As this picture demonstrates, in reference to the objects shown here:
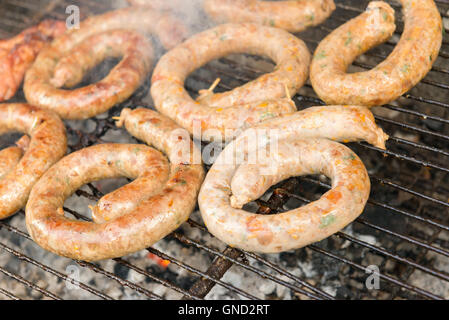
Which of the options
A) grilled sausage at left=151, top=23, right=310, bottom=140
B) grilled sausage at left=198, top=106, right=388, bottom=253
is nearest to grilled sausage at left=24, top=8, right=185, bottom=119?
grilled sausage at left=151, top=23, right=310, bottom=140

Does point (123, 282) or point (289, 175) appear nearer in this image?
point (123, 282)

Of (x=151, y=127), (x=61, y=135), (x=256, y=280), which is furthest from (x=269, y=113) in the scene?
(x=61, y=135)

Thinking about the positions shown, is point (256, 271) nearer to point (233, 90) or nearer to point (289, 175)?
point (289, 175)

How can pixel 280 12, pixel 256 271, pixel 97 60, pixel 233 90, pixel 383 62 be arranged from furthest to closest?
pixel 97 60
pixel 280 12
pixel 233 90
pixel 383 62
pixel 256 271

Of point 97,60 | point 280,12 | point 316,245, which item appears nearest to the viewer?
point 316,245

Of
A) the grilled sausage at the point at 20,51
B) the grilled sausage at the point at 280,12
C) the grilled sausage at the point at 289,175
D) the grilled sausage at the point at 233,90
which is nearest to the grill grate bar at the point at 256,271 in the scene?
the grilled sausage at the point at 289,175

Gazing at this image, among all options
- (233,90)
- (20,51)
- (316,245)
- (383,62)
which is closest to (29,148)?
(20,51)

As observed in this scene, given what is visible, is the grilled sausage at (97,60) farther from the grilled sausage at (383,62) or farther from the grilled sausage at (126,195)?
the grilled sausage at (383,62)
